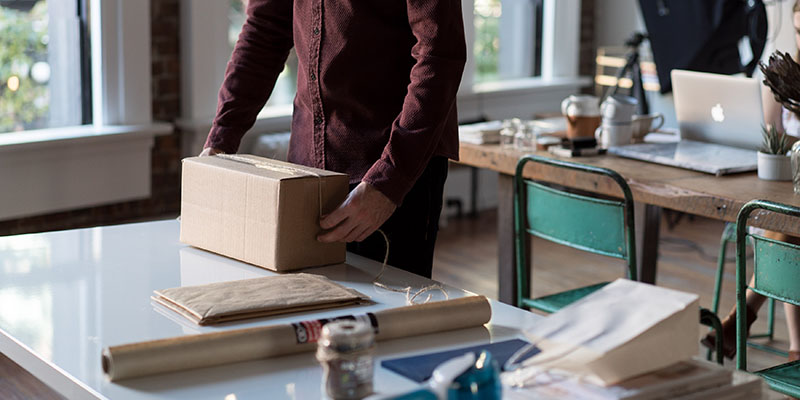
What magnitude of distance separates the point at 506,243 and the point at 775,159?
896mm

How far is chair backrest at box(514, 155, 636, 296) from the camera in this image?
7.93ft

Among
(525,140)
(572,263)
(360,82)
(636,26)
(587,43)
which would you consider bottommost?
(572,263)

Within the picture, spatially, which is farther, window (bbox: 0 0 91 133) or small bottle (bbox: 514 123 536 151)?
window (bbox: 0 0 91 133)

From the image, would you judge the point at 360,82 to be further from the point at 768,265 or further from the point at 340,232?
the point at 768,265

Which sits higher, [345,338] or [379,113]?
[379,113]

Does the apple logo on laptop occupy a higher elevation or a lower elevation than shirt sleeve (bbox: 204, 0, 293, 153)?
lower

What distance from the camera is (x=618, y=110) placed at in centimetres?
303

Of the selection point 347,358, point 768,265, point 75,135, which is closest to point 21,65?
point 75,135

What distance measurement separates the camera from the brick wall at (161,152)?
4.09m

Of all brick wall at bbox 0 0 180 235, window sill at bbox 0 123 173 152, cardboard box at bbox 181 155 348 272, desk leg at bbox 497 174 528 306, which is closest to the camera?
cardboard box at bbox 181 155 348 272

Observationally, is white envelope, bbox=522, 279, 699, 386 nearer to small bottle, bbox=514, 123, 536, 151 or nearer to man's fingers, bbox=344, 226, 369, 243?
man's fingers, bbox=344, 226, 369, 243

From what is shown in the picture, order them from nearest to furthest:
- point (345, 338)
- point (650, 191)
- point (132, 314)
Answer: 1. point (345, 338)
2. point (132, 314)
3. point (650, 191)

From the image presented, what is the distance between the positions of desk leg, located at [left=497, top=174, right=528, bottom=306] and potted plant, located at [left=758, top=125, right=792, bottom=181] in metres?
0.78

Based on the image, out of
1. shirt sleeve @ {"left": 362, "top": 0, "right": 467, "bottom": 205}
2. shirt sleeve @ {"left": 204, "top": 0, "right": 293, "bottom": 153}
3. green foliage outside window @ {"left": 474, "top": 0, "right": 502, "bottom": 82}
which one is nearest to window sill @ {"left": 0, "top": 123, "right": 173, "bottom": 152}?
shirt sleeve @ {"left": 204, "top": 0, "right": 293, "bottom": 153}
